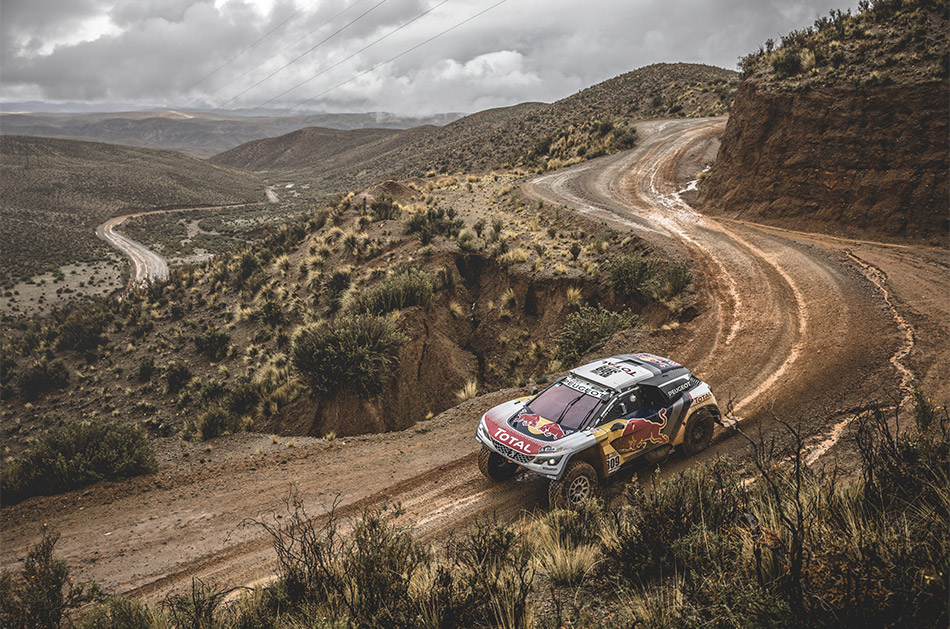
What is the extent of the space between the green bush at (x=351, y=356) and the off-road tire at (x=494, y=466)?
692 centimetres

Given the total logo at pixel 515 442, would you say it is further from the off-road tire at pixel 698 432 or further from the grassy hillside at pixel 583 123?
the grassy hillside at pixel 583 123

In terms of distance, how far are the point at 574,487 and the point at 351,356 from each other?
9188 millimetres

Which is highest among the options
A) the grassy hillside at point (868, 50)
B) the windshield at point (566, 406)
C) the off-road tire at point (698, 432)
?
the grassy hillside at point (868, 50)

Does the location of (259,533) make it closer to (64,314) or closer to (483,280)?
(483,280)

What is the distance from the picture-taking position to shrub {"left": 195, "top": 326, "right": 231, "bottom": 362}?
898 inches

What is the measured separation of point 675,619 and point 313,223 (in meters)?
32.1

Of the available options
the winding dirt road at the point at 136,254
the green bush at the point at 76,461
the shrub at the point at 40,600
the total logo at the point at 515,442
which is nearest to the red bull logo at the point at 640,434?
the total logo at the point at 515,442

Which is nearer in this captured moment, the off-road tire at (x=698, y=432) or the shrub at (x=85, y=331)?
the off-road tire at (x=698, y=432)

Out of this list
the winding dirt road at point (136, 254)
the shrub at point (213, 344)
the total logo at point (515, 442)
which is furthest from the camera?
the winding dirt road at point (136, 254)

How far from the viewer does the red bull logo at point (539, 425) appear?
7559 millimetres

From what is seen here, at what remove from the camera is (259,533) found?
806cm

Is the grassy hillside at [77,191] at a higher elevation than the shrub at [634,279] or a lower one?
higher

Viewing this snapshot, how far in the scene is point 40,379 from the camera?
24031mm

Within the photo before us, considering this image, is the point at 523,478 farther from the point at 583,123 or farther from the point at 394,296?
the point at 583,123
